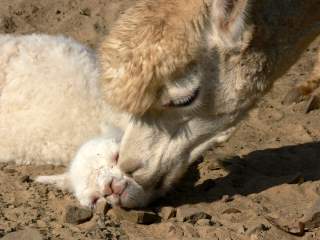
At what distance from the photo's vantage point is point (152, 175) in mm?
4594

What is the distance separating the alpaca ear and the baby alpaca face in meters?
0.95

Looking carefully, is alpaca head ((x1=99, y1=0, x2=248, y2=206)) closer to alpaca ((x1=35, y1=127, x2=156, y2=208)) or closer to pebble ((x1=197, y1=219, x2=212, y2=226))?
alpaca ((x1=35, y1=127, x2=156, y2=208))

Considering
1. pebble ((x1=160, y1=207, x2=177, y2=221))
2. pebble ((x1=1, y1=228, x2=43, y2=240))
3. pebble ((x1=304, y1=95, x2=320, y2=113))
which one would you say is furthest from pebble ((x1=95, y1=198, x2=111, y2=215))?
pebble ((x1=304, y1=95, x2=320, y2=113))

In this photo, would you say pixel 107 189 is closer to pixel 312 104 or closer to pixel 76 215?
pixel 76 215

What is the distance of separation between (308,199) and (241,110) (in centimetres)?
74

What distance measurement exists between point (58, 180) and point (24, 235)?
0.81 metres

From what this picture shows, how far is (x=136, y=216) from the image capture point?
14.9ft

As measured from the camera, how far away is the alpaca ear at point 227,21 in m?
4.31

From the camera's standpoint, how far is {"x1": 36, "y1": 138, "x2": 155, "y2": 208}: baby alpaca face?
4.57 metres

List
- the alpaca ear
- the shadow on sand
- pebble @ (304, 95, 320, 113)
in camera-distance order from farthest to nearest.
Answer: pebble @ (304, 95, 320, 113)
the shadow on sand
the alpaca ear

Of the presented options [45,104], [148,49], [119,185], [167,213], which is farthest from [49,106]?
[148,49]

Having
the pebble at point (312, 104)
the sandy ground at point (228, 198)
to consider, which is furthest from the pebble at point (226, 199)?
the pebble at point (312, 104)

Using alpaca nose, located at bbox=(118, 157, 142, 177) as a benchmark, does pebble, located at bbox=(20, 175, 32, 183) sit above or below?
below

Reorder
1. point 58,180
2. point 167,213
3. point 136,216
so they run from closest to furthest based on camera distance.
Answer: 1. point 136,216
2. point 167,213
3. point 58,180
